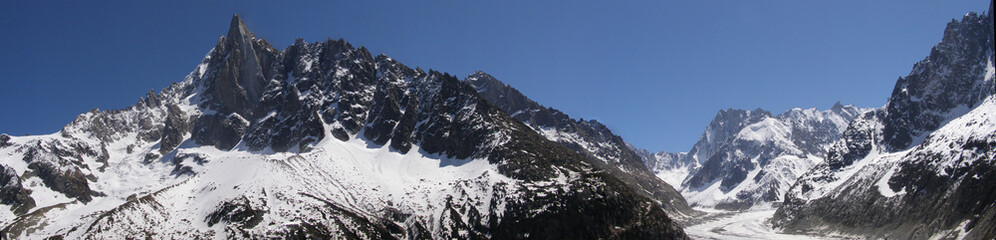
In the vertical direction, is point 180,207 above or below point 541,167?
below

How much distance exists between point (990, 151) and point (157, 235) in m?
231

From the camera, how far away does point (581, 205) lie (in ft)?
545

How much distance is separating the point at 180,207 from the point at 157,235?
1887 centimetres

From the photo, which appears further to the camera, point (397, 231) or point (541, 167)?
point (541, 167)

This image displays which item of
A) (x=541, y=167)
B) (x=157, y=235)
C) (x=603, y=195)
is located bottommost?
(x=157, y=235)

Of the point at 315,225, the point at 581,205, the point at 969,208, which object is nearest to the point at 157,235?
the point at 315,225

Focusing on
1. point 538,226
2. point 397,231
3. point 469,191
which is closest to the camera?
point 538,226

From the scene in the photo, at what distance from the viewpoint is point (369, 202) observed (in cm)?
19400

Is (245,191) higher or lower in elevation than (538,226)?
higher

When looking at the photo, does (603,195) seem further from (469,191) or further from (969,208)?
(969,208)

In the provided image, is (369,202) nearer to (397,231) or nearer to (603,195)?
(397,231)

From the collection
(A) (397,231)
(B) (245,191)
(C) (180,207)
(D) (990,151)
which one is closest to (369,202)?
(A) (397,231)

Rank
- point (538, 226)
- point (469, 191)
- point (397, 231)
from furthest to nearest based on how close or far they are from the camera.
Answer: point (469, 191), point (397, 231), point (538, 226)

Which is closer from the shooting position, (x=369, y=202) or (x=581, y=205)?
(x=581, y=205)
